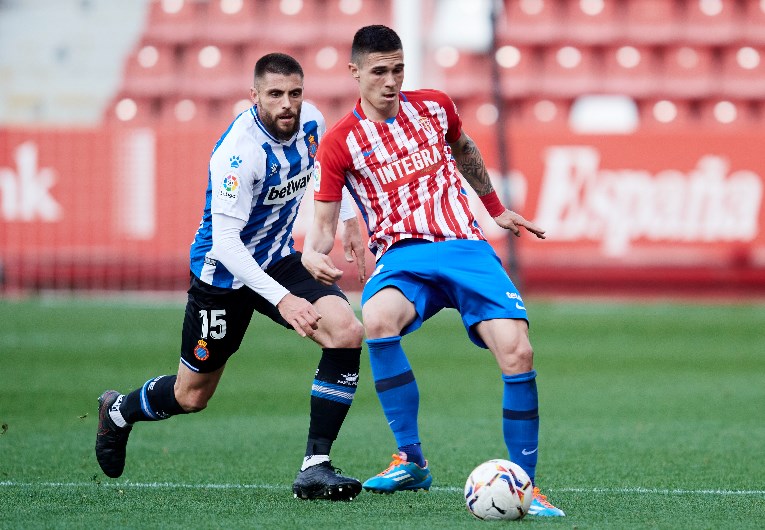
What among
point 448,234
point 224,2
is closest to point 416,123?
point 448,234

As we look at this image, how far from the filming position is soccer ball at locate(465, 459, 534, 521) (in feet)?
16.3

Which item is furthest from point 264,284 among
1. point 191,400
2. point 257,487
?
point 257,487

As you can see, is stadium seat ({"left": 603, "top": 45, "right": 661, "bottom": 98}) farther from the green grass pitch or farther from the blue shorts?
the blue shorts

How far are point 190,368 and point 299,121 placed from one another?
127 centimetres

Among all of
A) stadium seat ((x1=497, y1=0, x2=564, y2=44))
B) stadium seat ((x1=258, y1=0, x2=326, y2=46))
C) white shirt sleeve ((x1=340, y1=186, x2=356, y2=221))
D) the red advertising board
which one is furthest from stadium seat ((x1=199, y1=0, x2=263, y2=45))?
white shirt sleeve ((x1=340, y1=186, x2=356, y2=221))

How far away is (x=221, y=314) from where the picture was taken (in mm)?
6109

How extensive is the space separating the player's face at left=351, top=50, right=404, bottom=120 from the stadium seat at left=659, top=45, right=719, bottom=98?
19672 mm

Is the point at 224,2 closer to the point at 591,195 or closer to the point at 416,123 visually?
the point at 591,195

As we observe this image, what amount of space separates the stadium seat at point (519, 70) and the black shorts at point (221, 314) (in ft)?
61.5

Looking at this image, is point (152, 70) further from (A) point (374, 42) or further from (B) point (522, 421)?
(B) point (522, 421)

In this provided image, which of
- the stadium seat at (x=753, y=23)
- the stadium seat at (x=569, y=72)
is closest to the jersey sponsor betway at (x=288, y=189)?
the stadium seat at (x=569, y=72)

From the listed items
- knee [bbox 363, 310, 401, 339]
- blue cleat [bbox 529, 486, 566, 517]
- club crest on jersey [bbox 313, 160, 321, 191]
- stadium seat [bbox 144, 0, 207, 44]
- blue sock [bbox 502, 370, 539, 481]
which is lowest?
blue cleat [bbox 529, 486, 566, 517]

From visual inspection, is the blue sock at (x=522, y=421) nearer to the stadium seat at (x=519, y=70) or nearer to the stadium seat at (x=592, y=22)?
the stadium seat at (x=519, y=70)

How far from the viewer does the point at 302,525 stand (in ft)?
16.0
